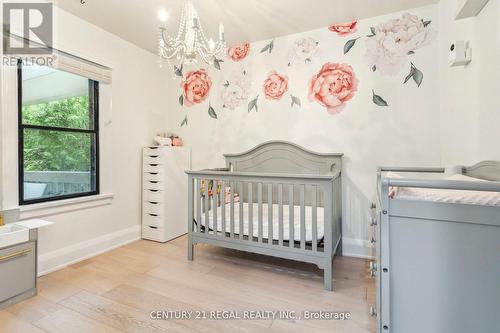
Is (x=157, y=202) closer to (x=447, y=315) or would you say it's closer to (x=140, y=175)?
(x=140, y=175)

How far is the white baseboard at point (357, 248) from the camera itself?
7.93 ft

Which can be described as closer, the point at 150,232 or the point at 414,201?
the point at 414,201

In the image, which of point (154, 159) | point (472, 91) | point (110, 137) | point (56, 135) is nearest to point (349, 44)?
point (472, 91)

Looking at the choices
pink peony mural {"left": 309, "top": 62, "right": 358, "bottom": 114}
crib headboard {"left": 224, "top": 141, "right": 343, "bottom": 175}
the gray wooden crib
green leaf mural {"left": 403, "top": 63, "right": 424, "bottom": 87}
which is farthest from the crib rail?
green leaf mural {"left": 403, "top": 63, "right": 424, "bottom": 87}

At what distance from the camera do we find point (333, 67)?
2523mm

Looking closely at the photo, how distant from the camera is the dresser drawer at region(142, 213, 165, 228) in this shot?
9.25 ft

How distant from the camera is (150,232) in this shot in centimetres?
289

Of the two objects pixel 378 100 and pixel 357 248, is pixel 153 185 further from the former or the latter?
pixel 378 100

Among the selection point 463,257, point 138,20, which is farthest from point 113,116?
point 463,257

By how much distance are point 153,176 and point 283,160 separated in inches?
58.3

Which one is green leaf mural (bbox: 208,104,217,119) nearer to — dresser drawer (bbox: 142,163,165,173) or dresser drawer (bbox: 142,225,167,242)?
dresser drawer (bbox: 142,163,165,173)

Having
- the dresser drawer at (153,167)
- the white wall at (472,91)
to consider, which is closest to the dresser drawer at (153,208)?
the dresser drawer at (153,167)

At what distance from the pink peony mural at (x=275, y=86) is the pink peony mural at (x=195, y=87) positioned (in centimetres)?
76

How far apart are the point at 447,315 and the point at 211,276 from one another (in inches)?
61.5
